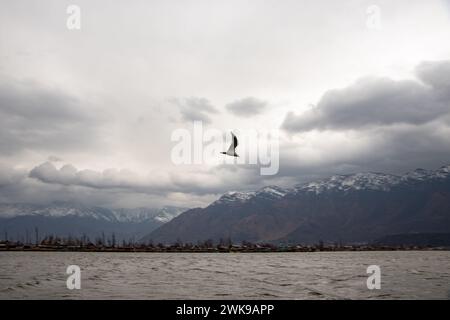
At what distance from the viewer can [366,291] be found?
63594 millimetres
